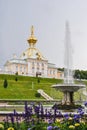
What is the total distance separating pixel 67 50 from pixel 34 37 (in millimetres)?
49775

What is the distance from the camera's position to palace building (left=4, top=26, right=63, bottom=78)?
2776 inches

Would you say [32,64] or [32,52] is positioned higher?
[32,52]

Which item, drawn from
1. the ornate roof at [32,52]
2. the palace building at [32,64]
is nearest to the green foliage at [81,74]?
the palace building at [32,64]

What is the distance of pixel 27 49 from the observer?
74375 millimetres

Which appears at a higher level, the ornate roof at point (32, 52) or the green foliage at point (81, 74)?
the ornate roof at point (32, 52)

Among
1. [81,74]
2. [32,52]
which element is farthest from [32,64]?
[81,74]

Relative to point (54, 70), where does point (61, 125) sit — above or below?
below

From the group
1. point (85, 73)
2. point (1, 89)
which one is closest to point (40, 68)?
point (85, 73)

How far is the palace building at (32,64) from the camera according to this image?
7050cm

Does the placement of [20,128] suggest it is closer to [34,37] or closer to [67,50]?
[67,50]

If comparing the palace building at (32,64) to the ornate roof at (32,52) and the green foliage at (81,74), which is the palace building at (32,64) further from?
the green foliage at (81,74)

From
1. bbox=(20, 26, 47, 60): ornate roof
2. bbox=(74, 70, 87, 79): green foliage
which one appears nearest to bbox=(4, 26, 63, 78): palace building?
bbox=(20, 26, 47, 60): ornate roof

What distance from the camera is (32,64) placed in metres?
71.4

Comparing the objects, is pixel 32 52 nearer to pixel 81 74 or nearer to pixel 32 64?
pixel 32 64
